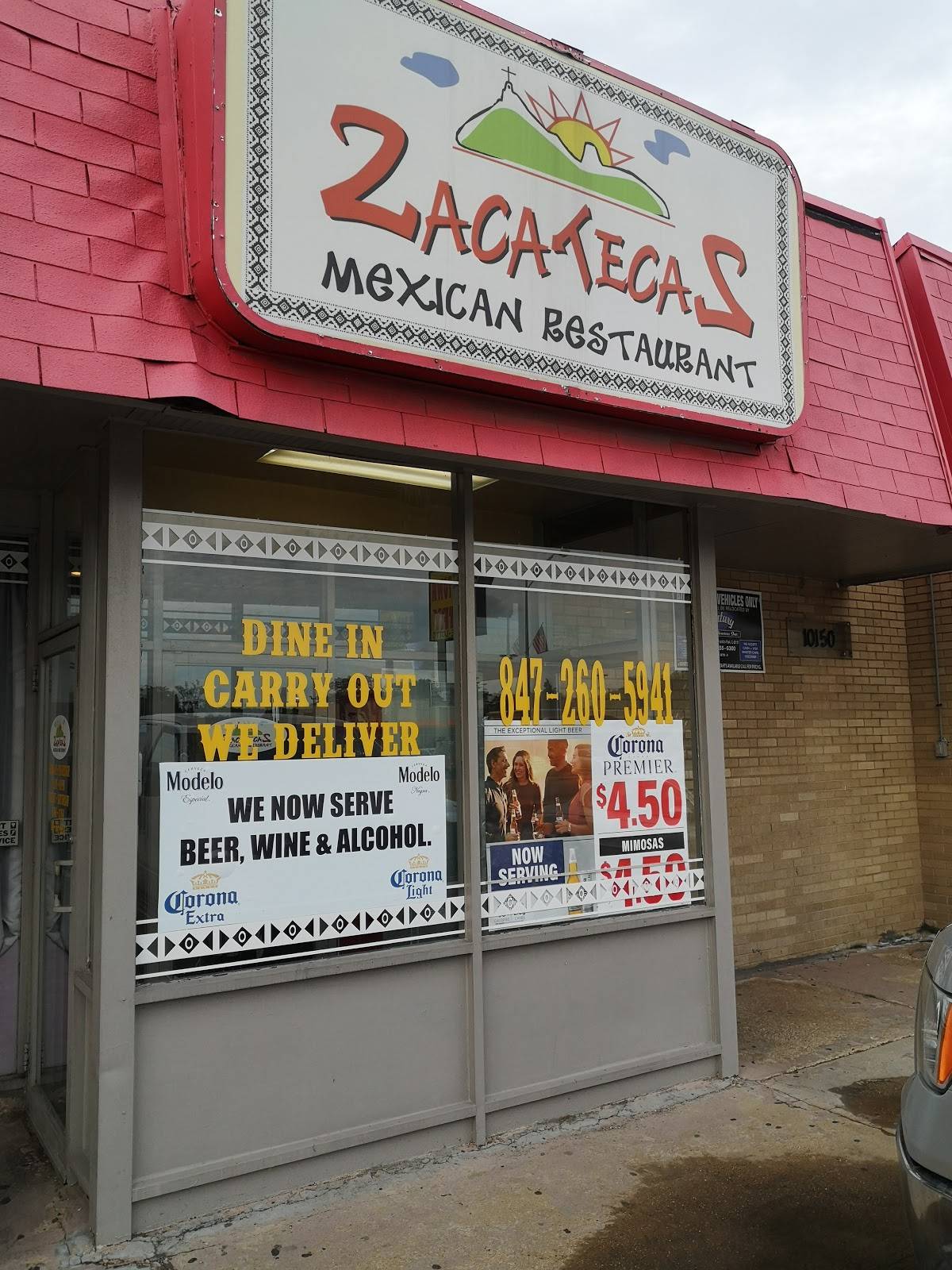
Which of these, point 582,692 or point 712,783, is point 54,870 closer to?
point 582,692

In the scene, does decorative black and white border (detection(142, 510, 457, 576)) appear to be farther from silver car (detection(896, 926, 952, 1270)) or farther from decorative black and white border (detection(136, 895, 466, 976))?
silver car (detection(896, 926, 952, 1270))

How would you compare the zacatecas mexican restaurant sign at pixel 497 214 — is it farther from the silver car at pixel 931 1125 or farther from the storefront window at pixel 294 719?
the silver car at pixel 931 1125

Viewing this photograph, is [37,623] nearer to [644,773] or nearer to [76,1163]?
[76,1163]

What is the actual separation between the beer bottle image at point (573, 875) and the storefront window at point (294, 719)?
669 millimetres

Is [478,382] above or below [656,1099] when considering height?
above

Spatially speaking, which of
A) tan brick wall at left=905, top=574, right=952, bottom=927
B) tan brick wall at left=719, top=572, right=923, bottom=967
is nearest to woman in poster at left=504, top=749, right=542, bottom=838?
tan brick wall at left=719, top=572, right=923, bottom=967

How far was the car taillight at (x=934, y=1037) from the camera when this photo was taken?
100 inches

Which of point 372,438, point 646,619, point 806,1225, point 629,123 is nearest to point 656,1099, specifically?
point 806,1225

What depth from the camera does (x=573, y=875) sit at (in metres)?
5.10

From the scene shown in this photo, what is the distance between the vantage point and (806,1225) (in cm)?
385

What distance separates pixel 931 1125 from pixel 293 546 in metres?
3.13

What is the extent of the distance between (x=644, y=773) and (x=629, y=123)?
326 centimetres

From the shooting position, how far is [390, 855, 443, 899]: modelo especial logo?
178 inches

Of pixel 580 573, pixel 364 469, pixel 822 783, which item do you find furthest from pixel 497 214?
pixel 822 783
